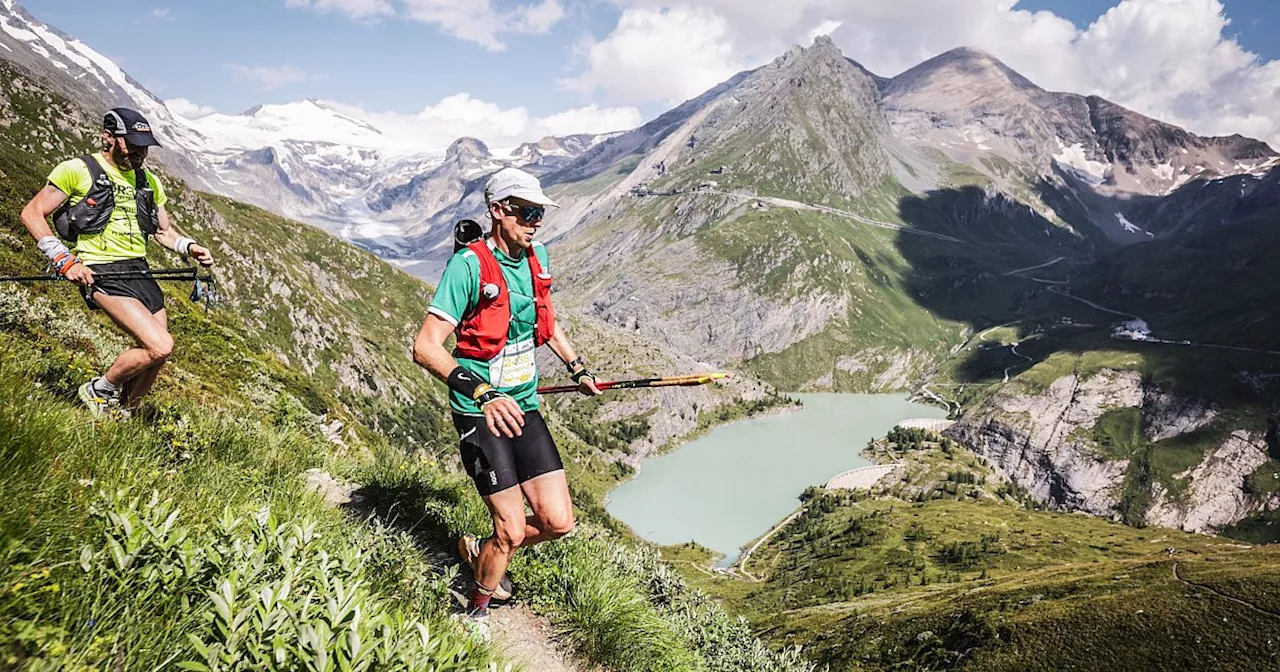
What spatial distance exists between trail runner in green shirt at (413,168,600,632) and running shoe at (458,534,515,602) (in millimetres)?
17

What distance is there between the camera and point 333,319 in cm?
17188

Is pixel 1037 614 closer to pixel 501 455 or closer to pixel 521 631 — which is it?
pixel 521 631

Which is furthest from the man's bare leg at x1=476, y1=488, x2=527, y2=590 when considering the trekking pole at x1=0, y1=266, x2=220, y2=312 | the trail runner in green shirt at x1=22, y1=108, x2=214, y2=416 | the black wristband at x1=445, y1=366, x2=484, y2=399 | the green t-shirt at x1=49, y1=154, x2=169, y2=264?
the green t-shirt at x1=49, y1=154, x2=169, y2=264

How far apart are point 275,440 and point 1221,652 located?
10275 centimetres

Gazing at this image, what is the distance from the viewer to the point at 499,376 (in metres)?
7.14

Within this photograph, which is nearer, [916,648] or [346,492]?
[346,492]

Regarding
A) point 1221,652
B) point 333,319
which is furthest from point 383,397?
point 1221,652

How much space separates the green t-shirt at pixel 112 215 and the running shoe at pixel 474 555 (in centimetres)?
603

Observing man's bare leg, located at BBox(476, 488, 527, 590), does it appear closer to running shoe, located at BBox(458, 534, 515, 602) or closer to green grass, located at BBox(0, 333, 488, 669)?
running shoe, located at BBox(458, 534, 515, 602)

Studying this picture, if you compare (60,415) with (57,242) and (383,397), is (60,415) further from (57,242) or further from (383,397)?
(383,397)

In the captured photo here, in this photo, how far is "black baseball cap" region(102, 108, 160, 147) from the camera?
8.22m

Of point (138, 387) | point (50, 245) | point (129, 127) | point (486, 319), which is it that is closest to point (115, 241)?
point (50, 245)

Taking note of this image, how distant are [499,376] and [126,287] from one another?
5426 millimetres

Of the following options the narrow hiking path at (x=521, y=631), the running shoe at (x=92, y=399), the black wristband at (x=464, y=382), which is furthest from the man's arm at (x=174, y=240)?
the black wristband at (x=464, y=382)
